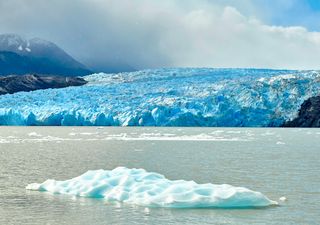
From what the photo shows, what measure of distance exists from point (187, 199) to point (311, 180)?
526 cm

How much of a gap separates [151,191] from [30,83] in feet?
230

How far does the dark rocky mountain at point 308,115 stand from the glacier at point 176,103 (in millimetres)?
1128

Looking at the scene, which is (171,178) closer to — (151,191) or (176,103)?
(151,191)

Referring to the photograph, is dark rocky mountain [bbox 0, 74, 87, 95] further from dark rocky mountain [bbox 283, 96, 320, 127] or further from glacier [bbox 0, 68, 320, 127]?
dark rocky mountain [bbox 283, 96, 320, 127]

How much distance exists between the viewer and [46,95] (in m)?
58.0

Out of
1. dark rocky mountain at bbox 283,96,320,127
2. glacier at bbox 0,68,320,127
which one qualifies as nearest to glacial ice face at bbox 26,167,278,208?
glacier at bbox 0,68,320,127

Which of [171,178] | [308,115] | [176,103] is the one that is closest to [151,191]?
[171,178]

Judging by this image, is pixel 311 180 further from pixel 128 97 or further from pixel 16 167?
pixel 128 97

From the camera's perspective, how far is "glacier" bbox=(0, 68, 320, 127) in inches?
1969

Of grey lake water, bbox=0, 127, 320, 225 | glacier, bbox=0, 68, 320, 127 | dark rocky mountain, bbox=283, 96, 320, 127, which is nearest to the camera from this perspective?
grey lake water, bbox=0, 127, 320, 225

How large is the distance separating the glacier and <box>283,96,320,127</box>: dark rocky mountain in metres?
1.13

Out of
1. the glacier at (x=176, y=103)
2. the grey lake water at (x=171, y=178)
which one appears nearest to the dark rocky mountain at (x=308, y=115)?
the glacier at (x=176, y=103)

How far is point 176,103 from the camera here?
5044 cm

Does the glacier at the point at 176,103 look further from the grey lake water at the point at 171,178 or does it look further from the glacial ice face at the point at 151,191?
the glacial ice face at the point at 151,191
